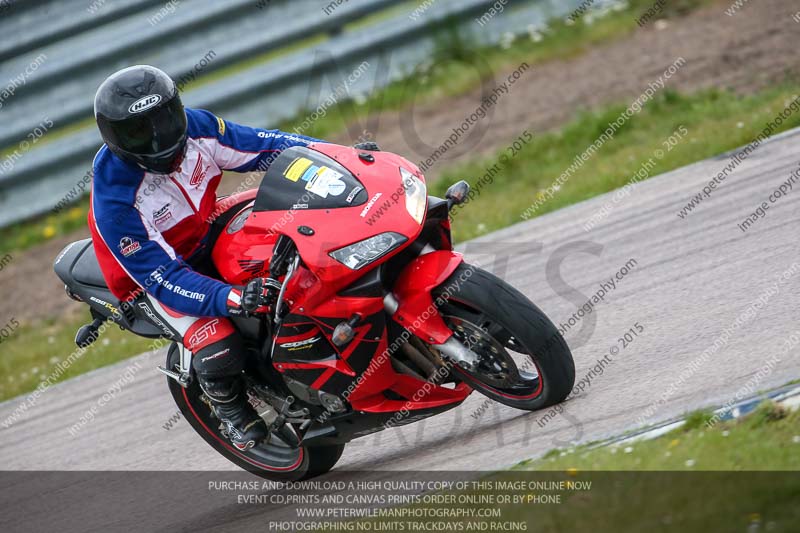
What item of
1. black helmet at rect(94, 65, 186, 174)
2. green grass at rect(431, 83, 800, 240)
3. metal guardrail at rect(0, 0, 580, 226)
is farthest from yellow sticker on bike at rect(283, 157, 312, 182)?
metal guardrail at rect(0, 0, 580, 226)

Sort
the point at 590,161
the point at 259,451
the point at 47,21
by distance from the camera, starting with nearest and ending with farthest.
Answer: the point at 259,451
the point at 590,161
the point at 47,21

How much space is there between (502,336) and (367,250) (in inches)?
29.9

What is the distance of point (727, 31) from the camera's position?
36.6 feet

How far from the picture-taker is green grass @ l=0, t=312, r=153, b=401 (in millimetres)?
8734

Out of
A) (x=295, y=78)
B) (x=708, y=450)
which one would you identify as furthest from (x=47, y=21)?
(x=708, y=450)

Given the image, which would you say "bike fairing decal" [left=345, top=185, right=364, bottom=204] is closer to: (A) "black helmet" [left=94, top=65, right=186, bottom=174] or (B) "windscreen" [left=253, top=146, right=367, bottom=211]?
(B) "windscreen" [left=253, top=146, right=367, bottom=211]

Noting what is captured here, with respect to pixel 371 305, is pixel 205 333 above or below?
below

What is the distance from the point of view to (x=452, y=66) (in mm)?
12414

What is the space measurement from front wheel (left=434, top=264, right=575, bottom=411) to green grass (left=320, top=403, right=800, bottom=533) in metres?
0.46

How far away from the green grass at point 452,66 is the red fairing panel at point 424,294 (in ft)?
24.2

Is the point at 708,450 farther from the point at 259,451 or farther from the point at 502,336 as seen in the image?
the point at 259,451

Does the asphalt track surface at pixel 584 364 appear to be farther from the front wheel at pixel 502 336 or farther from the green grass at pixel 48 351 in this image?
the green grass at pixel 48 351

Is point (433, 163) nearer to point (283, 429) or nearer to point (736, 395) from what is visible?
point (283, 429)

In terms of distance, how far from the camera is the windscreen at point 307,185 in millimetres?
4395
